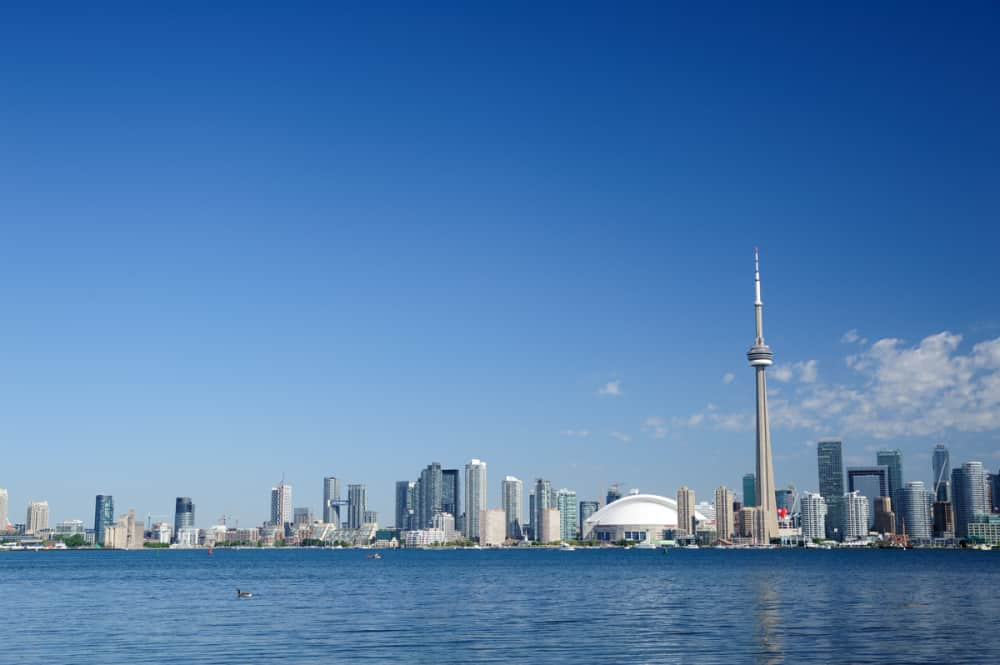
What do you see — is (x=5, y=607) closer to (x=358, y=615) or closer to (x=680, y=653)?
(x=358, y=615)

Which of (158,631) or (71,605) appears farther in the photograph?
(71,605)

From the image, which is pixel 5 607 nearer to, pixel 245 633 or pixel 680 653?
pixel 245 633

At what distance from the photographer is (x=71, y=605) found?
94500 mm

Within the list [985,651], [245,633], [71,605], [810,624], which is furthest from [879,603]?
[71,605]

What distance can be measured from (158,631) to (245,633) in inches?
260

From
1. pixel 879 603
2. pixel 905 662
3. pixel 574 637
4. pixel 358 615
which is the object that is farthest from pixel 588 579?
pixel 905 662

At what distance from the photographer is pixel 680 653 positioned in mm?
53531

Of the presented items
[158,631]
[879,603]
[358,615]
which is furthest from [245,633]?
[879,603]

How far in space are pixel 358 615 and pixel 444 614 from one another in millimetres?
6355

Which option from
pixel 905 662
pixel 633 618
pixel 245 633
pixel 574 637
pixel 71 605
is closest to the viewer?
pixel 905 662

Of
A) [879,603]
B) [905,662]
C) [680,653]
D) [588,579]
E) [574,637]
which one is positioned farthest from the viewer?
[588,579]

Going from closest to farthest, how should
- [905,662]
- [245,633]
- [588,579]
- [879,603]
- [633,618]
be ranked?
[905,662] < [245,633] < [633,618] < [879,603] < [588,579]

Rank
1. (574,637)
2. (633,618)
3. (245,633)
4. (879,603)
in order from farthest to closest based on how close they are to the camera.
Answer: (879,603), (633,618), (245,633), (574,637)

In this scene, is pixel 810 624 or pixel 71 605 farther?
pixel 71 605
